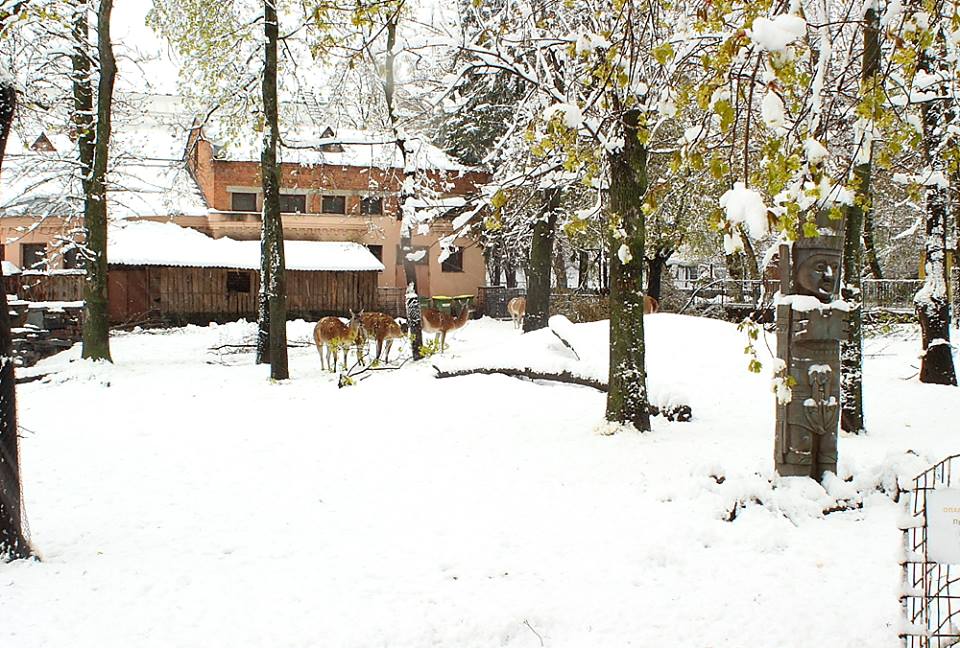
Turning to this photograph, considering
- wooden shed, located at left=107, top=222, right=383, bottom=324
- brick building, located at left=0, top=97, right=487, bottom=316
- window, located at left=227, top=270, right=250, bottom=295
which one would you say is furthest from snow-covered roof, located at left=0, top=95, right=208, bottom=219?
window, located at left=227, top=270, right=250, bottom=295

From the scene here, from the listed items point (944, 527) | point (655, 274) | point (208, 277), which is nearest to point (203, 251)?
point (208, 277)

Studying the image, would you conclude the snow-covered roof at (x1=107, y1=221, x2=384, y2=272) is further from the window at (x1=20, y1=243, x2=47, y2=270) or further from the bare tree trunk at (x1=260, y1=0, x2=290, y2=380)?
the bare tree trunk at (x1=260, y1=0, x2=290, y2=380)

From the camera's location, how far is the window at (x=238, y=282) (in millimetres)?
29953

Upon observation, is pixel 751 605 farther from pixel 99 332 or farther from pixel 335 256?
pixel 335 256

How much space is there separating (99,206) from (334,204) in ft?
59.5

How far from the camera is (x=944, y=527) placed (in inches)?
123

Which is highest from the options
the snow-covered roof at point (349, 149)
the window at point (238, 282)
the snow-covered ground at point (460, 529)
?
the snow-covered roof at point (349, 149)

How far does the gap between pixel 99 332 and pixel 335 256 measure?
1492 centimetres

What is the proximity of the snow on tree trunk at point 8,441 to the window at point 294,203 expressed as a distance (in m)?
28.8

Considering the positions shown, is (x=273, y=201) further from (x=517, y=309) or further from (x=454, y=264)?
(x=454, y=264)

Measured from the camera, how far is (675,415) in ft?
32.3

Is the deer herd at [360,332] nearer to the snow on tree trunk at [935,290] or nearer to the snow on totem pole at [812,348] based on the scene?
the snow on tree trunk at [935,290]

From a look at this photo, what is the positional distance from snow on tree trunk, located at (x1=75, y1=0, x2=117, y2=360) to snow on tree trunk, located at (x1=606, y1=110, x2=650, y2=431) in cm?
1244

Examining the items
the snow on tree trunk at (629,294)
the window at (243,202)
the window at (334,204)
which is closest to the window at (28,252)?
the window at (243,202)
